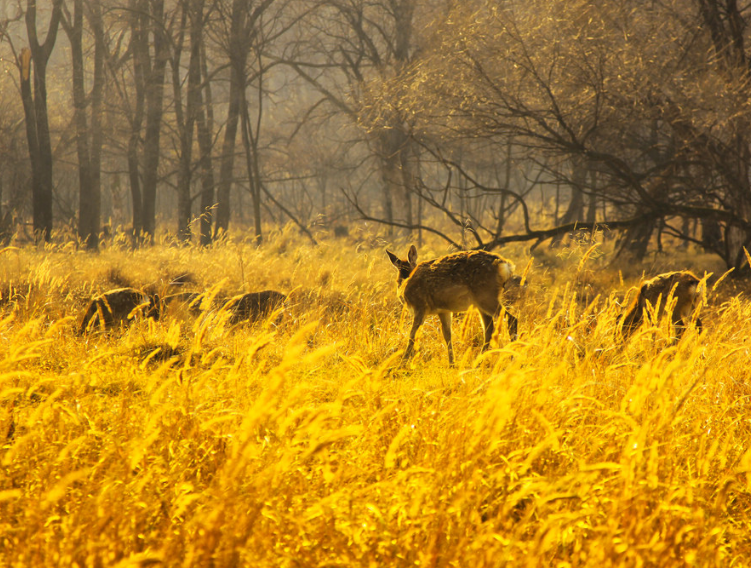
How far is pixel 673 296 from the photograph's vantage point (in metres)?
5.95

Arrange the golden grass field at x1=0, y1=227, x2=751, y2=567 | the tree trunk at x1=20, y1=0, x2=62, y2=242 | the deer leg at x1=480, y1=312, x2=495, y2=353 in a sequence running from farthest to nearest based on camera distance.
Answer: the tree trunk at x1=20, y1=0, x2=62, y2=242 < the deer leg at x1=480, y1=312, x2=495, y2=353 < the golden grass field at x1=0, y1=227, x2=751, y2=567

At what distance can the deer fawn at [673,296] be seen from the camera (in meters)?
5.86

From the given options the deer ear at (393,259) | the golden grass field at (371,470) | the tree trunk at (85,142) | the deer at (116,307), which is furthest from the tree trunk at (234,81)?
the golden grass field at (371,470)

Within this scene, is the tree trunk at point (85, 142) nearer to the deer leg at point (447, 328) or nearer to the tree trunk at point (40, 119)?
the tree trunk at point (40, 119)

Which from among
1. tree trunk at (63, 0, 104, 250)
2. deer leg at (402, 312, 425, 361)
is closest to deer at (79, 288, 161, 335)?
deer leg at (402, 312, 425, 361)

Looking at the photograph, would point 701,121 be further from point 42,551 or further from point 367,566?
point 42,551

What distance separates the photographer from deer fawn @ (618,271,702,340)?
19.2 feet

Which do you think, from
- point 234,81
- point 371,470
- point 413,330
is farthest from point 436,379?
point 234,81

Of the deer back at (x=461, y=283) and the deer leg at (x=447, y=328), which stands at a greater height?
the deer back at (x=461, y=283)

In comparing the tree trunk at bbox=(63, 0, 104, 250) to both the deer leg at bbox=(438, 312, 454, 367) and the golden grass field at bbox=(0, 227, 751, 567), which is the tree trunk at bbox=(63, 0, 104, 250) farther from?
the deer leg at bbox=(438, 312, 454, 367)

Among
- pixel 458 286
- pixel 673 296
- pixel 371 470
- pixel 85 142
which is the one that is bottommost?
pixel 371 470

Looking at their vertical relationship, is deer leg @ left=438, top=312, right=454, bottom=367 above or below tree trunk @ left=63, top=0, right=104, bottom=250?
below

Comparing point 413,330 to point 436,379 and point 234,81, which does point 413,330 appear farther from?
point 234,81

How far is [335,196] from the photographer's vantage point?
140 feet
